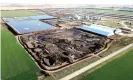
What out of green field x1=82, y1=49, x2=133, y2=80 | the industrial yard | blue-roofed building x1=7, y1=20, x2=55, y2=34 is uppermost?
blue-roofed building x1=7, y1=20, x2=55, y2=34

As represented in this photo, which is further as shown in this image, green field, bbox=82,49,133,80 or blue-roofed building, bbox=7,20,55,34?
blue-roofed building, bbox=7,20,55,34

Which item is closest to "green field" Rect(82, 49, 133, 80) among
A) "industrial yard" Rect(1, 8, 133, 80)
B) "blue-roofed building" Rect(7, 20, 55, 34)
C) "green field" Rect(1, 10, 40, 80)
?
"industrial yard" Rect(1, 8, 133, 80)

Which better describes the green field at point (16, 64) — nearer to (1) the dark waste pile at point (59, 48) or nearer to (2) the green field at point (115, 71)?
(1) the dark waste pile at point (59, 48)

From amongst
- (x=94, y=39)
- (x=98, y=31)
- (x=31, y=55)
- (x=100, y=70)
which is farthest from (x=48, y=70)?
(x=98, y=31)

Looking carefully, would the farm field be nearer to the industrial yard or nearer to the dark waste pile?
the industrial yard

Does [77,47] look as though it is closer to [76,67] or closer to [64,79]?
[76,67]

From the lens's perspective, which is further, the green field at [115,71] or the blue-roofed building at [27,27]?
the blue-roofed building at [27,27]

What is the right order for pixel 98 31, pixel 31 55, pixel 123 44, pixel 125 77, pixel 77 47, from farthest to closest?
pixel 98 31
pixel 123 44
pixel 77 47
pixel 31 55
pixel 125 77

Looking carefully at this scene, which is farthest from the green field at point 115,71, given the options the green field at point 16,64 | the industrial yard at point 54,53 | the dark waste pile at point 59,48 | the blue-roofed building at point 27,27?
the blue-roofed building at point 27,27
